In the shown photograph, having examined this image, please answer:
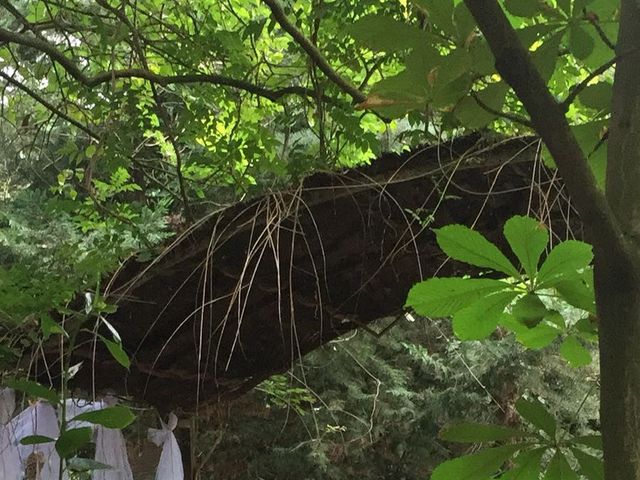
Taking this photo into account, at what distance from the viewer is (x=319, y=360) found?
7.75ft

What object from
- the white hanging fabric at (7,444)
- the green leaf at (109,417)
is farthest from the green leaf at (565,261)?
the white hanging fabric at (7,444)

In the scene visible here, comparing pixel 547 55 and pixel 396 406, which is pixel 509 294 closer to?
pixel 547 55

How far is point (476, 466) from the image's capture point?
1.20 feet

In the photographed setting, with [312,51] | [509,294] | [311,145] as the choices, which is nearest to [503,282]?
[509,294]

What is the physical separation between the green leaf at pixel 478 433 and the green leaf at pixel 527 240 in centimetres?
10

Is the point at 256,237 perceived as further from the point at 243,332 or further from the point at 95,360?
the point at 95,360

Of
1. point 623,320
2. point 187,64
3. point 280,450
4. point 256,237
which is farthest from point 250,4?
point 280,450

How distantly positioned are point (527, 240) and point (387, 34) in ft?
0.42

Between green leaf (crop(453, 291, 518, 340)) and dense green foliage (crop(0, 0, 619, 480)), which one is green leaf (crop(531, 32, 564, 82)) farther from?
green leaf (crop(453, 291, 518, 340))

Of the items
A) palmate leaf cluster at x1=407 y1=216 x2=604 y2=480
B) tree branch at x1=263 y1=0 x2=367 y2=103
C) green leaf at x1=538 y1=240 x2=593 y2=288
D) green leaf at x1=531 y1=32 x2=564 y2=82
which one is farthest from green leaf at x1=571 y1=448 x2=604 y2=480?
tree branch at x1=263 y1=0 x2=367 y2=103

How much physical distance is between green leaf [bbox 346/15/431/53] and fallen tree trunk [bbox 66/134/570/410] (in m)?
0.44

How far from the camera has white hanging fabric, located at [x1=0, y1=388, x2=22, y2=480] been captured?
1072 millimetres

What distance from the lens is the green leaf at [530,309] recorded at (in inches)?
13.8

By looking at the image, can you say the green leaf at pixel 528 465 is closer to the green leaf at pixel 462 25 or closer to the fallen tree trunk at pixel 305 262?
the green leaf at pixel 462 25
